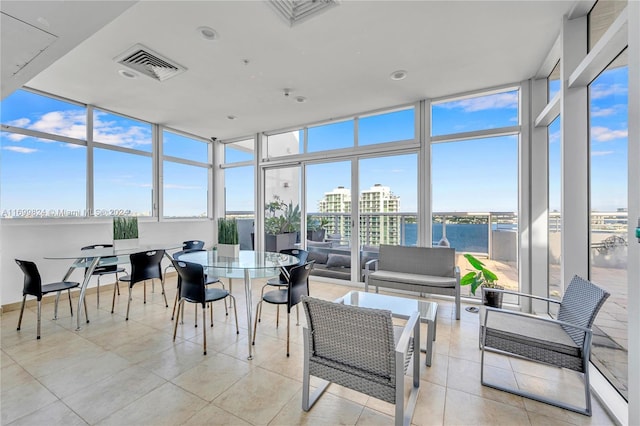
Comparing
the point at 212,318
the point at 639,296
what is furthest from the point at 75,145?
the point at 639,296

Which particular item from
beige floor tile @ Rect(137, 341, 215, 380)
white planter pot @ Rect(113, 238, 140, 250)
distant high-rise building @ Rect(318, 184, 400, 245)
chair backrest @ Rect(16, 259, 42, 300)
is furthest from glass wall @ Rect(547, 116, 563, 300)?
chair backrest @ Rect(16, 259, 42, 300)

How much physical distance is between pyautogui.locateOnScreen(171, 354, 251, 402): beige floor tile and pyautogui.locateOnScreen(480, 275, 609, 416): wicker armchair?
1.92 m

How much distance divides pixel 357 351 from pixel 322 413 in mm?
578

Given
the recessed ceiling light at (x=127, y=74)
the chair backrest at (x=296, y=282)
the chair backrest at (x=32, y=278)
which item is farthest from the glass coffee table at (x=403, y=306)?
the recessed ceiling light at (x=127, y=74)

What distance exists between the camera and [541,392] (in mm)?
2012

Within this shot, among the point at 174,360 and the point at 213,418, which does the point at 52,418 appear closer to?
the point at 174,360

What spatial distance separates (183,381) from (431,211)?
3.74 metres

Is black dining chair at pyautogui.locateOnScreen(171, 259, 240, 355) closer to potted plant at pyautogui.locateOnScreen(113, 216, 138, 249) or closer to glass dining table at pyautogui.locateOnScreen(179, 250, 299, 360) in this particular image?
glass dining table at pyautogui.locateOnScreen(179, 250, 299, 360)

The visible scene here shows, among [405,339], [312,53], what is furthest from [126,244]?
[405,339]

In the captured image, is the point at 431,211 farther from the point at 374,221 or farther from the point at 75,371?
the point at 75,371

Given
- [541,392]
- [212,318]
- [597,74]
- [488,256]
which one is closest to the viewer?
[541,392]

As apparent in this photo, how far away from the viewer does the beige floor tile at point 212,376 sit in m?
2.00

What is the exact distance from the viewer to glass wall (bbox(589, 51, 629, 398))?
6.32 ft

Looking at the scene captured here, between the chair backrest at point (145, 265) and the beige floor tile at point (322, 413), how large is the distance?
2425mm
